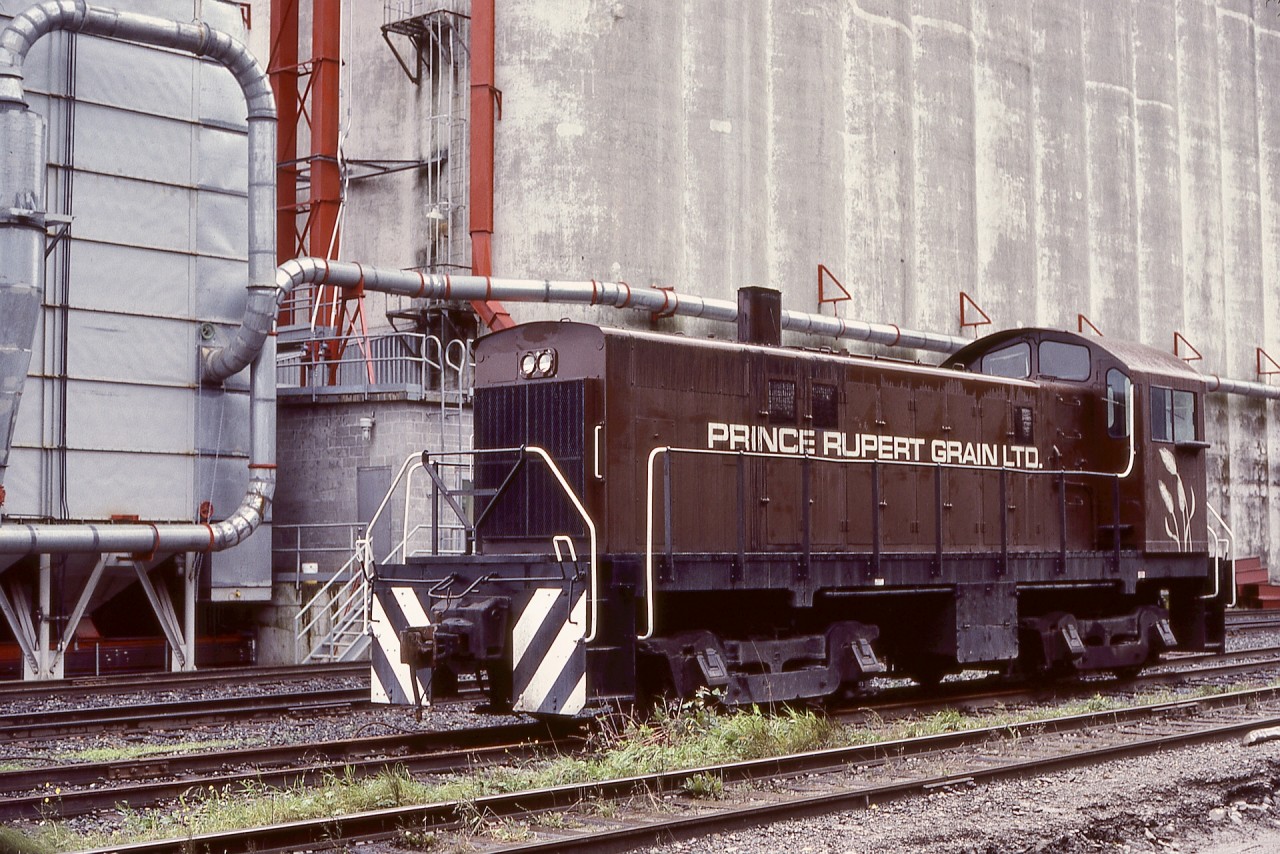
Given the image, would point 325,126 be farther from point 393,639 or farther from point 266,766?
point 266,766

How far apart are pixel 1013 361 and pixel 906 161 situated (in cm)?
1628

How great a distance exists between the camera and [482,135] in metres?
24.5

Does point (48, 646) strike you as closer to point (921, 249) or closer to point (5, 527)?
point (5, 527)

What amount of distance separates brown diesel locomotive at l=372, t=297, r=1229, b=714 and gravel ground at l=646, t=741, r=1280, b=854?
253cm

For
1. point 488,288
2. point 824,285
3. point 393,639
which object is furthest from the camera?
point 824,285

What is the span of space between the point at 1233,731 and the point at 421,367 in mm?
16520

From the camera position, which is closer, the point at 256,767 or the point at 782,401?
the point at 256,767

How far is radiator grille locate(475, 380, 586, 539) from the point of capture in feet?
34.6

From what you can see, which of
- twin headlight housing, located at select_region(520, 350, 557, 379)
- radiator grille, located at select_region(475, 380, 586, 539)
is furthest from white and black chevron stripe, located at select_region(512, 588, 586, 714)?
twin headlight housing, located at select_region(520, 350, 557, 379)

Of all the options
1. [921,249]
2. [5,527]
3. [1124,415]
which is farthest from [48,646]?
[921,249]

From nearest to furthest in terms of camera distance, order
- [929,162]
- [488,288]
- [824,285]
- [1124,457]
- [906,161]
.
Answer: [1124,457], [488,288], [824,285], [906,161], [929,162]

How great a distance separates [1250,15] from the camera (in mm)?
38719

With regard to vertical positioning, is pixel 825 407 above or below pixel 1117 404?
below

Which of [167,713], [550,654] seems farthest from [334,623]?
[550,654]
